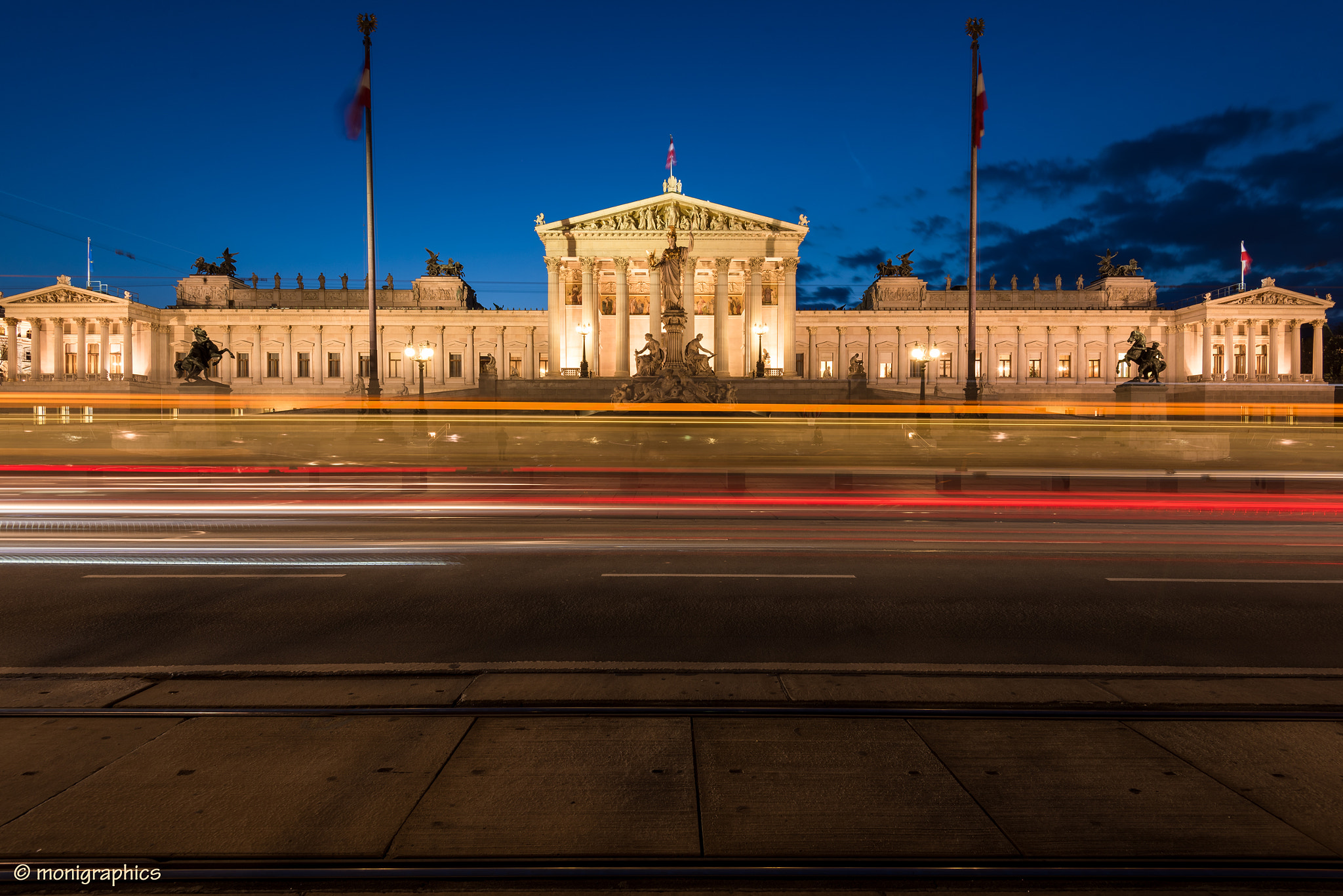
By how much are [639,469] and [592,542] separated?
829 centimetres

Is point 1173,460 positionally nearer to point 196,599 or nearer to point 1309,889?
point 1309,889

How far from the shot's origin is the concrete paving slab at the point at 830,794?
3.54 metres

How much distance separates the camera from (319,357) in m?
83.4

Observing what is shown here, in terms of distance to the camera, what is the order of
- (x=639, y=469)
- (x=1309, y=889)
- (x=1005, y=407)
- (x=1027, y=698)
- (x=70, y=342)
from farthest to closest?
1. (x=70, y=342)
2. (x=1005, y=407)
3. (x=639, y=469)
4. (x=1027, y=698)
5. (x=1309, y=889)

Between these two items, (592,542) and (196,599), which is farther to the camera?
(592,542)

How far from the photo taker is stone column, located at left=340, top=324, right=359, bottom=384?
271 feet

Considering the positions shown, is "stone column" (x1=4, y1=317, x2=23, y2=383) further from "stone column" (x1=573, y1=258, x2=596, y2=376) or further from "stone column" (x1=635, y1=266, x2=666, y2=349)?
"stone column" (x1=635, y1=266, x2=666, y2=349)

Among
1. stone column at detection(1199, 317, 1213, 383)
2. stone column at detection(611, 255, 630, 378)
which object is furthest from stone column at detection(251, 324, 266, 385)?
stone column at detection(1199, 317, 1213, 383)

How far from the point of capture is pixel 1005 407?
2938 cm

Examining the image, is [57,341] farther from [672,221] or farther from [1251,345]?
[1251,345]

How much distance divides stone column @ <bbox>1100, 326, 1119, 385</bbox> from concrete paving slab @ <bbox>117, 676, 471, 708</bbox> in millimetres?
90446

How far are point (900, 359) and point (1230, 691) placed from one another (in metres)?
80.5

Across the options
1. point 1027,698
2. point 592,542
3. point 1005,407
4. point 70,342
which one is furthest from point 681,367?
point 70,342

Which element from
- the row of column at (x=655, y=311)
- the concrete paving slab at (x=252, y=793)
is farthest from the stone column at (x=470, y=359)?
the concrete paving slab at (x=252, y=793)
